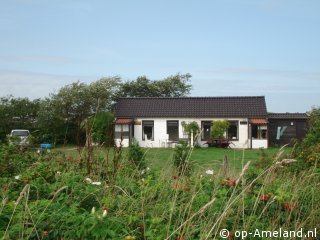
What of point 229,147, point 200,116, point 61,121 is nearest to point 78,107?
point 61,121

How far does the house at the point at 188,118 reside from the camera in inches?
1409

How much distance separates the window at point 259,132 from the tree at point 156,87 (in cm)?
2129

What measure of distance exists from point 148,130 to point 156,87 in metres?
18.7

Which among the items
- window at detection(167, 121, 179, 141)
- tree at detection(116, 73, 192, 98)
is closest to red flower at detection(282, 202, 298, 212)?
window at detection(167, 121, 179, 141)

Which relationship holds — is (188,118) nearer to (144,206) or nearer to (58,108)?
(58,108)

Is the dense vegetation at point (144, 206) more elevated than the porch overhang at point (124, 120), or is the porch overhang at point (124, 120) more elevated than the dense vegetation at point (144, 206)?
the porch overhang at point (124, 120)

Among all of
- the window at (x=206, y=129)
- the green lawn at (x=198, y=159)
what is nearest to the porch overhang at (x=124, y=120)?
the window at (x=206, y=129)

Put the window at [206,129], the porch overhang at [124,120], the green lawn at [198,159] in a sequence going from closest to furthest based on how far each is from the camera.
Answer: the green lawn at [198,159] < the window at [206,129] < the porch overhang at [124,120]

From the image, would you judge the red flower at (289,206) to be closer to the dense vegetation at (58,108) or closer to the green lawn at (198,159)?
the green lawn at (198,159)

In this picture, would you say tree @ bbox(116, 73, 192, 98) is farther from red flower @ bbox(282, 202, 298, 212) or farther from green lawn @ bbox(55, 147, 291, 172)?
red flower @ bbox(282, 202, 298, 212)

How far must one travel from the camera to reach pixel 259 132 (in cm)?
3566

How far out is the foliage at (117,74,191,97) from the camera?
55031 millimetres

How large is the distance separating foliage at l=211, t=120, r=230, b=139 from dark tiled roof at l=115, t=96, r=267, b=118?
1.53 metres

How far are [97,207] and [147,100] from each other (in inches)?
1380
